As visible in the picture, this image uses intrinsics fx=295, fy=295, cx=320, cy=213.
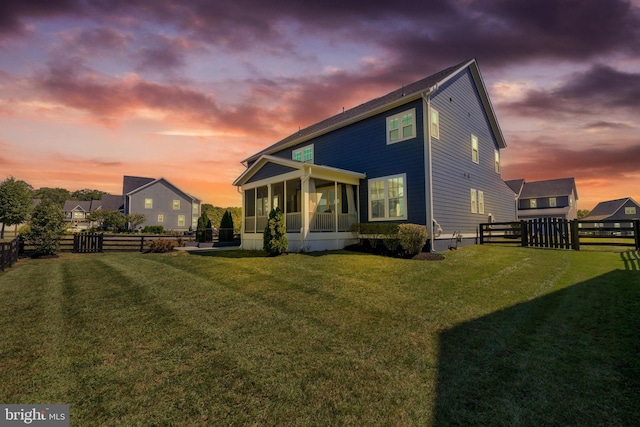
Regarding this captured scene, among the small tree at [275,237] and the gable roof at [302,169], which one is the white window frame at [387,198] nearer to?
the gable roof at [302,169]

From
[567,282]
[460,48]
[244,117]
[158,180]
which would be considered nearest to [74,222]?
[158,180]

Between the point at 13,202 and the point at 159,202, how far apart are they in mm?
15180

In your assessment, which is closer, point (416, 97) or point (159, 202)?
point (416, 97)

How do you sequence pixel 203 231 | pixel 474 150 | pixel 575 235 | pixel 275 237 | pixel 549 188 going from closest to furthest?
pixel 275 237
pixel 575 235
pixel 474 150
pixel 203 231
pixel 549 188

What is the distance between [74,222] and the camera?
56.6 meters

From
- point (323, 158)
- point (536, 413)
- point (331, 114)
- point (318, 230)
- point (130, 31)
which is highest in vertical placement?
point (331, 114)

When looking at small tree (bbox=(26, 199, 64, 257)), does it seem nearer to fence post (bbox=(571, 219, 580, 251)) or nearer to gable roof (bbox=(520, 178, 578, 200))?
fence post (bbox=(571, 219, 580, 251))

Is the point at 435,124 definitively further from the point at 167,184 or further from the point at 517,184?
the point at 167,184

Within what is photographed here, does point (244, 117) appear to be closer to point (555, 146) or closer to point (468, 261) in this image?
point (468, 261)

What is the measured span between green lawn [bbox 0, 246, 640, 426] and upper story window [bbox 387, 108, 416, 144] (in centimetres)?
761

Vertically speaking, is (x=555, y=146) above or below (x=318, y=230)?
above

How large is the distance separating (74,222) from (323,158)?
2420 inches

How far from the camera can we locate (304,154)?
1916 cm

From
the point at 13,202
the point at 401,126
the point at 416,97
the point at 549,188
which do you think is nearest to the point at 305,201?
the point at 401,126
